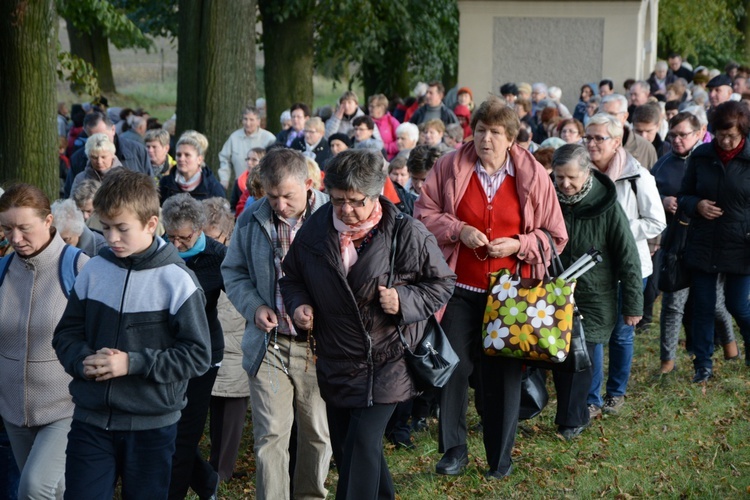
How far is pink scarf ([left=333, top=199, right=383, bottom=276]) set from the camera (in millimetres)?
5473

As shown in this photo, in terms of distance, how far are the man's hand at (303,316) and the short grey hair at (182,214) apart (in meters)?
1.14

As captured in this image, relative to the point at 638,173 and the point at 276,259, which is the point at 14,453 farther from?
the point at 638,173

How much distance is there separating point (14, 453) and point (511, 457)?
10.3 feet

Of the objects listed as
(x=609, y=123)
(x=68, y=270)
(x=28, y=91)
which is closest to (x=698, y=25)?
(x=609, y=123)

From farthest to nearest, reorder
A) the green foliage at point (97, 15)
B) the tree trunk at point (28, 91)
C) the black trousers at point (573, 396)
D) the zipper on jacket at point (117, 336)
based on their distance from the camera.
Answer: the green foliage at point (97, 15) → the tree trunk at point (28, 91) → the black trousers at point (573, 396) → the zipper on jacket at point (117, 336)

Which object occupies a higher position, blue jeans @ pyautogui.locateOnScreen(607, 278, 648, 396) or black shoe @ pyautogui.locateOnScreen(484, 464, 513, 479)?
blue jeans @ pyautogui.locateOnScreen(607, 278, 648, 396)

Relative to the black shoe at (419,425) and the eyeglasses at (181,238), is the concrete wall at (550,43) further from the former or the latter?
the eyeglasses at (181,238)

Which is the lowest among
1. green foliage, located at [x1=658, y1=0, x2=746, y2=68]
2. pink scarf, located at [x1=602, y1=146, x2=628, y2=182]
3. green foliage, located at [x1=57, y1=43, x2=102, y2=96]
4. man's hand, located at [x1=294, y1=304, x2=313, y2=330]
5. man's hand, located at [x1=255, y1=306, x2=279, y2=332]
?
man's hand, located at [x1=255, y1=306, x2=279, y2=332]

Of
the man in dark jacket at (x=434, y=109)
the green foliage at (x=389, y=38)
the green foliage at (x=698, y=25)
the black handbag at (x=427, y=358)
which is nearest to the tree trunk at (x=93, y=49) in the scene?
the green foliage at (x=389, y=38)

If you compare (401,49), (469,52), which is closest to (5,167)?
(469,52)

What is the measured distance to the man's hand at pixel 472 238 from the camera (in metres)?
6.49

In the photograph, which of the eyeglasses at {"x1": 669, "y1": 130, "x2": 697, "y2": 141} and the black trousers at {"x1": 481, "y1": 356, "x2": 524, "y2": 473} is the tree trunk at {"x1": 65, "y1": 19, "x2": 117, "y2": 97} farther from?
the black trousers at {"x1": 481, "y1": 356, "x2": 524, "y2": 473}

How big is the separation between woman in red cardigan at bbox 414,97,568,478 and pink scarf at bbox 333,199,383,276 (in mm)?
1149

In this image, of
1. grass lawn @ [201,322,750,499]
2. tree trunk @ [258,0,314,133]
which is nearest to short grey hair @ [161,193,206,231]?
grass lawn @ [201,322,750,499]
